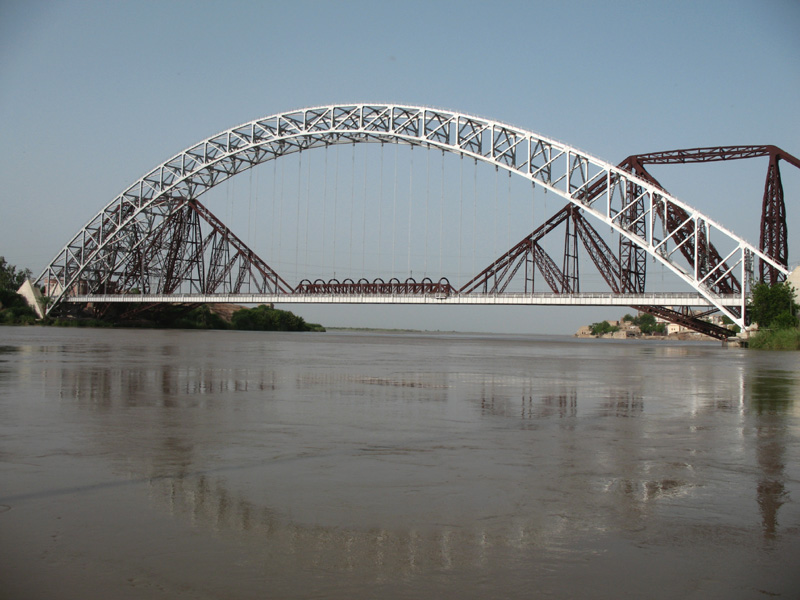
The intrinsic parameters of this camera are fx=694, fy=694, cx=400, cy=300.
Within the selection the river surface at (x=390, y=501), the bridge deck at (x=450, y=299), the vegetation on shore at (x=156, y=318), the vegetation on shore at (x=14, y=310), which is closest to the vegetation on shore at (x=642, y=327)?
the vegetation on shore at (x=156, y=318)

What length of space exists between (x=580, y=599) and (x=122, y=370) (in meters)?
13.9

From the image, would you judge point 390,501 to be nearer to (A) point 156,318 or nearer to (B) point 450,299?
(B) point 450,299

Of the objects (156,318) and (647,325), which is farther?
(647,325)

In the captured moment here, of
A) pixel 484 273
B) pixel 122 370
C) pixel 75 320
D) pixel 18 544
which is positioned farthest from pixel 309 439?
pixel 75 320

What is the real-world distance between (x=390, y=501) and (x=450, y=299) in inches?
2403

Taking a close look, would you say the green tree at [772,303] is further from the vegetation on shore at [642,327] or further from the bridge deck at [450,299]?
the vegetation on shore at [642,327]

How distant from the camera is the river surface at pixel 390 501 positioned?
3332 millimetres

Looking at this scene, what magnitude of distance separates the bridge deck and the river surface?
47.0 m

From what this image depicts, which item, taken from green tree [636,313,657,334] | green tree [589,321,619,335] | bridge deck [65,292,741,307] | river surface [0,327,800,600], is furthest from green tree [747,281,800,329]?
green tree [589,321,619,335]

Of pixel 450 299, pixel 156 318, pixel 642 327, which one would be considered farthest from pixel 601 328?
pixel 156 318

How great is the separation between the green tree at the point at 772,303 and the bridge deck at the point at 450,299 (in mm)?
4599

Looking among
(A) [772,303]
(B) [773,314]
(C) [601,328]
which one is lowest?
(C) [601,328]

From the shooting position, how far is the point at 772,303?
44719 mm

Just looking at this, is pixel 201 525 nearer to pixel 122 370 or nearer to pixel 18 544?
pixel 18 544
